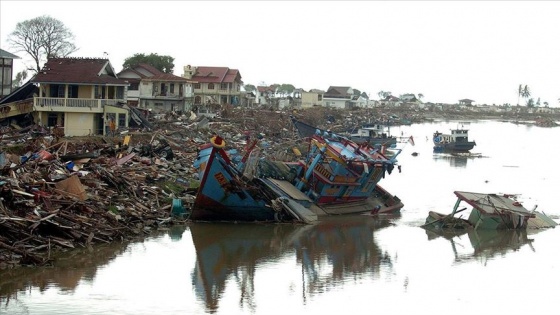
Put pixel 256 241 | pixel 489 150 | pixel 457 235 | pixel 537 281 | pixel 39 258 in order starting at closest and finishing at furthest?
pixel 39 258, pixel 537 281, pixel 256 241, pixel 457 235, pixel 489 150

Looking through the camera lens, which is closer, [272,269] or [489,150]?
[272,269]

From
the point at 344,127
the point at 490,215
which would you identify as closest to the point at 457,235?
the point at 490,215

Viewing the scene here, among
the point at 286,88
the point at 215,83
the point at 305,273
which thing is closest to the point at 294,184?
the point at 305,273

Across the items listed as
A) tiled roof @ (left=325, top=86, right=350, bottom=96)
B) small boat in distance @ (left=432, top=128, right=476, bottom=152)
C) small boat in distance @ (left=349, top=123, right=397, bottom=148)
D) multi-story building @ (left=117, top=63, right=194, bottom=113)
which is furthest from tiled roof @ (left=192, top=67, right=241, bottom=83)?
tiled roof @ (left=325, top=86, right=350, bottom=96)

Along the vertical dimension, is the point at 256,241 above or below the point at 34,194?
below

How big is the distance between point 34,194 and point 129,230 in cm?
319

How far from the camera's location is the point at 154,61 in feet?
278

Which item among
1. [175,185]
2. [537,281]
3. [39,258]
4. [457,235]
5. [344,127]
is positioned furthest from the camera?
[344,127]

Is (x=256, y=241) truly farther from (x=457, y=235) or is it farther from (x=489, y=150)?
(x=489, y=150)

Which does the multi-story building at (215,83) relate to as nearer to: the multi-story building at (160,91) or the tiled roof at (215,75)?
the tiled roof at (215,75)

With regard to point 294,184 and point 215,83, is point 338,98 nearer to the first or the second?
point 215,83

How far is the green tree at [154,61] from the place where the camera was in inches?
3327

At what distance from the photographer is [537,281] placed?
2108cm

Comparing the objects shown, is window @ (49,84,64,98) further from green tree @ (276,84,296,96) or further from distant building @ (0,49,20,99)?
green tree @ (276,84,296,96)
